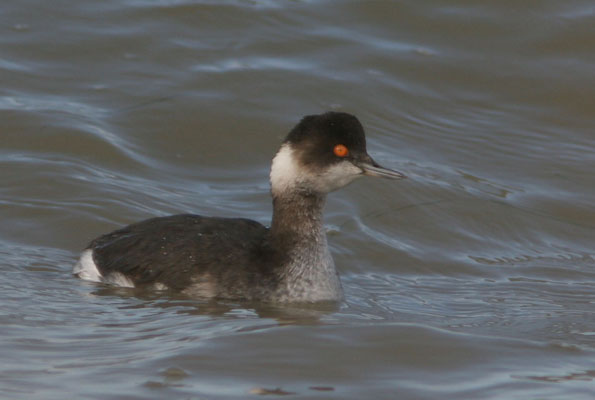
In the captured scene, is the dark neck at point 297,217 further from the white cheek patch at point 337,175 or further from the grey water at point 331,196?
the grey water at point 331,196

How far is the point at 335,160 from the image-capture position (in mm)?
8508

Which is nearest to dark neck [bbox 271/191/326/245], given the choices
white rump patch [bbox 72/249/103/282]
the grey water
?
the grey water

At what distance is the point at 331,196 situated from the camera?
11156 millimetres

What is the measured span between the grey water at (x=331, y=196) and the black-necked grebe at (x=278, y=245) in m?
0.19

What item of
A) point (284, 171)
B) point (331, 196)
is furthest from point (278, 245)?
point (331, 196)

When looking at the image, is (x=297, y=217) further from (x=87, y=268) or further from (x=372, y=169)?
(x=87, y=268)

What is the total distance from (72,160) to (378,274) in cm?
354

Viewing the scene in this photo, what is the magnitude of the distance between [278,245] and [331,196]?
103 inches

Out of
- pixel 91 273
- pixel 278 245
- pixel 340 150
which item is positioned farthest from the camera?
pixel 91 273

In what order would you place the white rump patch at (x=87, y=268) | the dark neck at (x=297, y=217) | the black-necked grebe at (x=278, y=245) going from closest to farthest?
the black-necked grebe at (x=278, y=245), the dark neck at (x=297, y=217), the white rump patch at (x=87, y=268)

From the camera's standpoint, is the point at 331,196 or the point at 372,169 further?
the point at 331,196

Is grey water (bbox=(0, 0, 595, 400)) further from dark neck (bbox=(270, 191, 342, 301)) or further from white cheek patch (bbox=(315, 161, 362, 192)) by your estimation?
white cheek patch (bbox=(315, 161, 362, 192))

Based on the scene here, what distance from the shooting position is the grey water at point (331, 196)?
6.49 m

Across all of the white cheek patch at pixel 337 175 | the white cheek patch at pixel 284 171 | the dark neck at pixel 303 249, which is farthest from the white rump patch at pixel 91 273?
the white cheek patch at pixel 337 175
